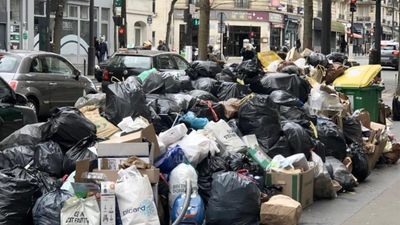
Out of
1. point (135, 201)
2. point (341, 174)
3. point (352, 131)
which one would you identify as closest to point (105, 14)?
point (352, 131)

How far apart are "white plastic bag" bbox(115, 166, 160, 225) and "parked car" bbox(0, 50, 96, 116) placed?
802 centimetres

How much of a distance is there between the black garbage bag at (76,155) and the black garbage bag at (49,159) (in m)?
0.06

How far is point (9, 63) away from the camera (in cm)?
1347

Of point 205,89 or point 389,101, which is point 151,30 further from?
point 205,89

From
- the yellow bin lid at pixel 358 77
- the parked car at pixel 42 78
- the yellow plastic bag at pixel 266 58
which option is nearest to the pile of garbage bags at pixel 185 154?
the yellow bin lid at pixel 358 77

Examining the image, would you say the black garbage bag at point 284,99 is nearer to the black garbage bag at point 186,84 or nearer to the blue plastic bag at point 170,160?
the black garbage bag at point 186,84

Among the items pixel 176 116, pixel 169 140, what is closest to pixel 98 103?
pixel 176 116

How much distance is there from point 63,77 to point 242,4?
149 ft

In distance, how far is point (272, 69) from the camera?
11.3 metres

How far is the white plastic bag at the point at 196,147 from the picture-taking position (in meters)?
6.40

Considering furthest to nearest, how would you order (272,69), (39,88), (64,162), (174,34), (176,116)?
(174,34)
(39,88)
(272,69)
(176,116)
(64,162)

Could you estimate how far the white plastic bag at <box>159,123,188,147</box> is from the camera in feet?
21.5

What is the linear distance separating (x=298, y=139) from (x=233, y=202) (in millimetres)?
1962

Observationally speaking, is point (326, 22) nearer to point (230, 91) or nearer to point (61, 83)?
point (61, 83)
